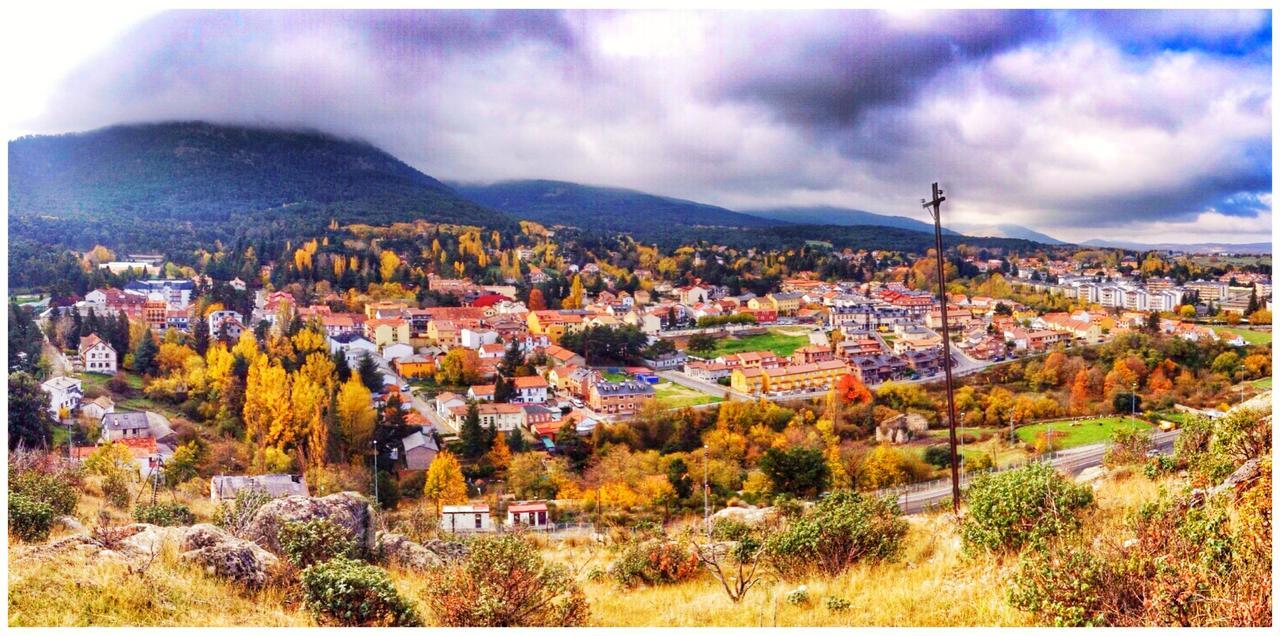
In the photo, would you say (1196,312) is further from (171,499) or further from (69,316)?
(69,316)

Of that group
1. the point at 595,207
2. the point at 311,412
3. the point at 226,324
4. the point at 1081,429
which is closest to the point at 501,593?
the point at 311,412

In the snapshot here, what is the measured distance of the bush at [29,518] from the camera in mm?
5480

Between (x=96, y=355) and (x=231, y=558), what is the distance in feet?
12.5

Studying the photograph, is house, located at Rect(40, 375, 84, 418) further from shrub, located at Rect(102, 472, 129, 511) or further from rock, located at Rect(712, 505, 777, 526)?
rock, located at Rect(712, 505, 777, 526)

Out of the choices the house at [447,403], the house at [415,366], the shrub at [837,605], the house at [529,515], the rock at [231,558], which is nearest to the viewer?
the shrub at [837,605]

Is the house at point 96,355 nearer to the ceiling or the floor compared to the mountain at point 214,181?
nearer to the floor

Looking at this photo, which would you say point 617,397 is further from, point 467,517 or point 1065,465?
point 1065,465

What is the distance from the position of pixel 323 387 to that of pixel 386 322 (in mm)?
902

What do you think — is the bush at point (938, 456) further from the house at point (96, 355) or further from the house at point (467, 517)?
the house at point (96, 355)

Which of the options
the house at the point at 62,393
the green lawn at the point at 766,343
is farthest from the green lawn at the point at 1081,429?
the house at the point at 62,393

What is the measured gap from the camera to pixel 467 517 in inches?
283

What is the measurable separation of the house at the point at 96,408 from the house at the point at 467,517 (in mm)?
3381

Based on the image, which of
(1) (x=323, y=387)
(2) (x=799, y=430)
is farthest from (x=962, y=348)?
(1) (x=323, y=387)
